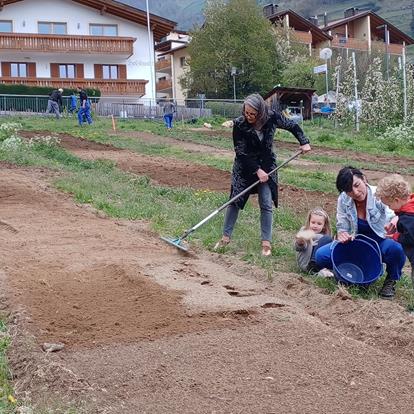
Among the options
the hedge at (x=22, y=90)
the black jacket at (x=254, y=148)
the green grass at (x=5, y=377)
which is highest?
the hedge at (x=22, y=90)

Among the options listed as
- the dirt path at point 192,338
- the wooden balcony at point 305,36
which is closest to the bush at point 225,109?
the wooden balcony at point 305,36

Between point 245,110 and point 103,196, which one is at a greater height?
point 245,110

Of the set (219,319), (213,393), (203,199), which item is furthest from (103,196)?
(213,393)

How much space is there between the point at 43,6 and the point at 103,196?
36.8 m

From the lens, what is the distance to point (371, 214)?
19.5ft

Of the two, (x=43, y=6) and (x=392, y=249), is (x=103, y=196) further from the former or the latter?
(x=43, y=6)

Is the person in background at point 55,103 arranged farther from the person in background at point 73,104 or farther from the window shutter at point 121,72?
the window shutter at point 121,72

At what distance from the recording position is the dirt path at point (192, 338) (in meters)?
3.66

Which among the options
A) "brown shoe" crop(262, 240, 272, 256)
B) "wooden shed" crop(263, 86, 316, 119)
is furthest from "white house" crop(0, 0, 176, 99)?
"brown shoe" crop(262, 240, 272, 256)

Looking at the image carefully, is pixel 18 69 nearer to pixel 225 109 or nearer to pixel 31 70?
pixel 31 70

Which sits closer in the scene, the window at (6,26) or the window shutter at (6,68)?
the window shutter at (6,68)

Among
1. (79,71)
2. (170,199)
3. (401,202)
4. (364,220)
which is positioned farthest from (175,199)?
(79,71)

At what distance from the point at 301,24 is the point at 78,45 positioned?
24647 millimetres

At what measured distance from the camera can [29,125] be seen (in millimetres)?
24781
